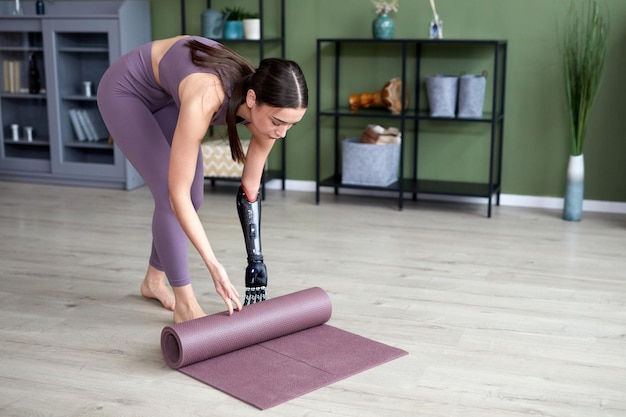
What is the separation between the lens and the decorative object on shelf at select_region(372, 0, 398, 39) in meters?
4.10

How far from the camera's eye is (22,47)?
4.89 meters

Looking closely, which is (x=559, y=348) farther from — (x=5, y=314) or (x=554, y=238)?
(x=5, y=314)

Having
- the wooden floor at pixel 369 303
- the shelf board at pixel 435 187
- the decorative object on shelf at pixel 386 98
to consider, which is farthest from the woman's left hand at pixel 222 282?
the decorative object on shelf at pixel 386 98

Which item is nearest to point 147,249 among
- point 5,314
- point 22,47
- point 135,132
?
point 5,314

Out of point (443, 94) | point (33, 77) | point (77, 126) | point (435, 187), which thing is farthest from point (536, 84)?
point (33, 77)

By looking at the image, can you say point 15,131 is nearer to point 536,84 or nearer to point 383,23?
point 383,23

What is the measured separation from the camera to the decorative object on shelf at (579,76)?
150 inches

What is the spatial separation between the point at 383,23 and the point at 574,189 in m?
1.30

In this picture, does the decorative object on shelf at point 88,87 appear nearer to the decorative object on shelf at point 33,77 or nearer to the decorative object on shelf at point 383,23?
the decorative object on shelf at point 33,77

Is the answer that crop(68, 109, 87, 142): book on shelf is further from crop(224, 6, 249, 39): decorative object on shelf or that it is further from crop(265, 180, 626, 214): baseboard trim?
crop(265, 180, 626, 214): baseboard trim

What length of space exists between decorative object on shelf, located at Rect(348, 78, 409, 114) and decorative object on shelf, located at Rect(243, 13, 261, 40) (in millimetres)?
641

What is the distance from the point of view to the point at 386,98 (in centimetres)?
418

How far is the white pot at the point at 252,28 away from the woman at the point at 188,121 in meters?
2.05

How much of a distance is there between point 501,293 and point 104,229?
6.34 feet
